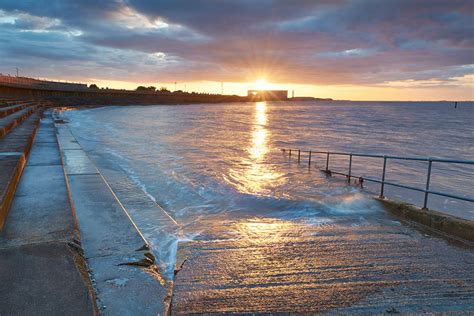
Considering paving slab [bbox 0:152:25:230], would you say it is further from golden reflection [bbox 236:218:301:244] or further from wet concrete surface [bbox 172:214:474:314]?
golden reflection [bbox 236:218:301:244]

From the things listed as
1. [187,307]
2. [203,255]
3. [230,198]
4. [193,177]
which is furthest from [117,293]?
[193,177]

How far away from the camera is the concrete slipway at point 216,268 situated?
8.59ft

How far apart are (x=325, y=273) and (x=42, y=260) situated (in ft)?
9.18

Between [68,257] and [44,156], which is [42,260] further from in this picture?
[44,156]

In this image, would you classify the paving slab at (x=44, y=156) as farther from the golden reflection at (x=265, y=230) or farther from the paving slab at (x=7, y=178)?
the golden reflection at (x=265, y=230)

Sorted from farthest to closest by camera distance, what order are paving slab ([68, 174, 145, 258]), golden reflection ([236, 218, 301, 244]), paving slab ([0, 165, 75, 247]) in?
golden reflection ([236, 218, 301, 244]), paving slab ([68, 174, 145, 258]), paving slab ([0, 165, 75, 247])

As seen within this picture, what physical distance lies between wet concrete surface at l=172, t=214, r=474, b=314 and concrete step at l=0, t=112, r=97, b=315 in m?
0.88

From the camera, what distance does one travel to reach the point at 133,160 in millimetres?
13539

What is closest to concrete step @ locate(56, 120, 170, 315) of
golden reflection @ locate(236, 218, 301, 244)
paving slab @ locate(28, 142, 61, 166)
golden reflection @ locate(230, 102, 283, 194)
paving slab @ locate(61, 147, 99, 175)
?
golden reflection @ locate(236, 218, 301, 244)

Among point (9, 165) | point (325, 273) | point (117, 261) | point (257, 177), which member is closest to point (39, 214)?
point (117, 261)

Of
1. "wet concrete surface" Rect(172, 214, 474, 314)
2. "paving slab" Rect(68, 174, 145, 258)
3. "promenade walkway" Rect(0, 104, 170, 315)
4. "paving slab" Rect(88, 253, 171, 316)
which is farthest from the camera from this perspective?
"paving slab" Rect(68, 174, 145, 258)

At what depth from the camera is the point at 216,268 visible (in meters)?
3.58

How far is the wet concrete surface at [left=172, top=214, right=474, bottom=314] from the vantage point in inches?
114

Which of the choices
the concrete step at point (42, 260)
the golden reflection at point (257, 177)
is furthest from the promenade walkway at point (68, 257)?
the golden reflection at point (257, 177)
